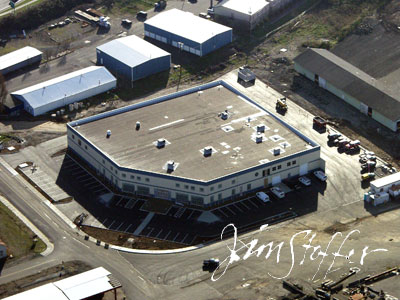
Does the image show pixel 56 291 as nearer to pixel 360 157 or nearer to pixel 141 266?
pixel 141 266

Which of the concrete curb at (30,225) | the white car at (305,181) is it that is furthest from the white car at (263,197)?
the concrete curb at (30,225)

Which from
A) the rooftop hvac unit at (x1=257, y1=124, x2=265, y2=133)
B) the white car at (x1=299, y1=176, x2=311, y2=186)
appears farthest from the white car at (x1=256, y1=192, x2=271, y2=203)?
the rooftop hvac unit at (x1=257, y1=124, x2=265, y2=133)

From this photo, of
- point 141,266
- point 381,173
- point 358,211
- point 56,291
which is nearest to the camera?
point 56,291

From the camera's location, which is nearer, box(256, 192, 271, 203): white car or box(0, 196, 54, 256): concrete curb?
box(0, 196, 54, 256): concrete curb

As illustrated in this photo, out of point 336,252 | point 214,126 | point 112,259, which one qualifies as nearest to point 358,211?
point 336,252

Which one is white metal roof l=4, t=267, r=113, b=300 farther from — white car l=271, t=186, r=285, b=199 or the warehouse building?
white car l=271, t=186, r=285, b=199

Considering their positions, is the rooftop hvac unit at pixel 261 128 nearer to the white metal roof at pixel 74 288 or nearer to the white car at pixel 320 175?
the white car at pixel 320 175
